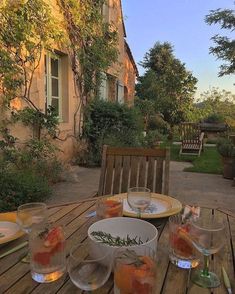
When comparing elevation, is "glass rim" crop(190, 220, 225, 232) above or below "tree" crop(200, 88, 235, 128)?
below

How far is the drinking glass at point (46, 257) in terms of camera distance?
106cm

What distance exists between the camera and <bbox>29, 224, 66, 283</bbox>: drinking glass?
106 centimetres

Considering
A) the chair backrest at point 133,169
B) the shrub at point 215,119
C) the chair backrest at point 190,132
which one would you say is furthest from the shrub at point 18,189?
the shrub at point 215,119

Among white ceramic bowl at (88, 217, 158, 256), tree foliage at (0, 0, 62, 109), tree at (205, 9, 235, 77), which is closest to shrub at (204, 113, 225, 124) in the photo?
tree at (205, 9, 235, 77)

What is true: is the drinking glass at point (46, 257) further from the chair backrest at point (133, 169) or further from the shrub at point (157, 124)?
the shrub at point (157, 124)

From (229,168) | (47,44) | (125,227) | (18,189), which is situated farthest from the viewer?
(229,168)

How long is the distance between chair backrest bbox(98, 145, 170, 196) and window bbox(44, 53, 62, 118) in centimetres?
359

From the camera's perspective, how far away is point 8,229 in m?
1.45

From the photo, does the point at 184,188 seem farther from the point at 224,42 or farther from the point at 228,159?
the point at 224,42

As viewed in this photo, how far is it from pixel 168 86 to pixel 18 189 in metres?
11.8

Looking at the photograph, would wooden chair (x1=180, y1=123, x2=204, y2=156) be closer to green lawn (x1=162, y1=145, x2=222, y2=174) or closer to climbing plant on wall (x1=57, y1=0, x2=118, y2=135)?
green lawn (x1=162, y1=145, x2=222, y2=174)

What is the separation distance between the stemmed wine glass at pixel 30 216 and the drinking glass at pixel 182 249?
53 cm

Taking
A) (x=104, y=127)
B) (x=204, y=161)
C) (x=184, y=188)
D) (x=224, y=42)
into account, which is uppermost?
(x=224, y=42)

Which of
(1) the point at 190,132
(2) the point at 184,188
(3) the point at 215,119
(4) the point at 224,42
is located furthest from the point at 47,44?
(3) the point at 215,119
